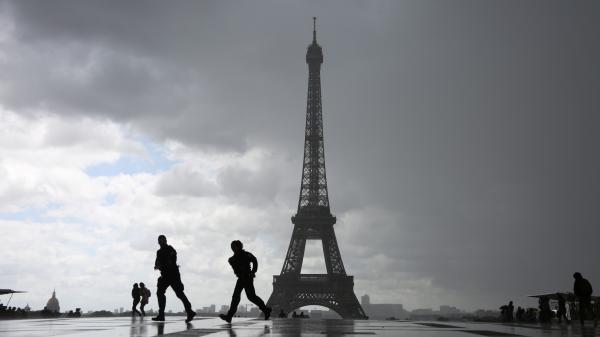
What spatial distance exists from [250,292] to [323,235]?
7469cm

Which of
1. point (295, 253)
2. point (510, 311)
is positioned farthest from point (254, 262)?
point (295, 253)

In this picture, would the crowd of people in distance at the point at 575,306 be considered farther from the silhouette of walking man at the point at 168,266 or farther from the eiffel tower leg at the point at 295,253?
the eiffel tower leg at the point at 295,253

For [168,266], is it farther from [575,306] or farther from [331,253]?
[331,253]

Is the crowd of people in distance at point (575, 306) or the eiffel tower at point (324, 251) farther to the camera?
the eiffel tower at point (324, 251)

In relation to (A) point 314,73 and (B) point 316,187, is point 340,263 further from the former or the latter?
(A) point 314,73

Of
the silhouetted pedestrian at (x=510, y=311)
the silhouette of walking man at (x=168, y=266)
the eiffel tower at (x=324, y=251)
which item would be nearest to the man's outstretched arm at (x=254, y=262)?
the silhouette of walking man at (x=168, y=266)

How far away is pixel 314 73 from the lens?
103 m

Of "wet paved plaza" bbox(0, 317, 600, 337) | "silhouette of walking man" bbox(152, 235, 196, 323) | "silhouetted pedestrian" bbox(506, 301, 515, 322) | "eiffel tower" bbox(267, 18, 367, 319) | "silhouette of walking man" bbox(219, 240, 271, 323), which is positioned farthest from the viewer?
"eiffel tower" bbox(267, 18, 367, 319)

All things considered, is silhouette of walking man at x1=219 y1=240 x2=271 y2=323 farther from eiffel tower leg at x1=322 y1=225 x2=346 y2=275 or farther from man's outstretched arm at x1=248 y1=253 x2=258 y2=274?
eiffel tower leg at x1=322 y1=225 x2=346 y2=275

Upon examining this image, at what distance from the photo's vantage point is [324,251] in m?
87.5

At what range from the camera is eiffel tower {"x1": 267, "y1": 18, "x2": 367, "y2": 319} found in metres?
82.6

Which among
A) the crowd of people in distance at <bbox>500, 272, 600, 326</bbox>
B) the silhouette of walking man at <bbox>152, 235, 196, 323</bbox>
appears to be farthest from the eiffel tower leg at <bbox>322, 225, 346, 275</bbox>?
the silhouette of walking man at <bbox>152, 235, 196, 323</bbox>

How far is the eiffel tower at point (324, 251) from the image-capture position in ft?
271

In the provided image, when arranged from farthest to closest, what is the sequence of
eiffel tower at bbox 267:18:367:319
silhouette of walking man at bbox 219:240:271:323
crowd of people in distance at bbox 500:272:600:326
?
eiffel tower at bbox 267:18:367:319 < crowd of people in distance at bbox 500:272:600:326 < silhouette of walking man at bbox 219:240:271:323
